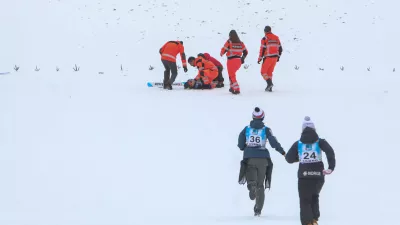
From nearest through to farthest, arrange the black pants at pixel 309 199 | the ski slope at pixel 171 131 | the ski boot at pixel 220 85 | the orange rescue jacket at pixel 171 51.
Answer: the black pants at pixel 309 199 → the ski slope at pixel 171 131 → the orange rescue jacket at pixel 171 51 → the ski boot at pixel 220 85

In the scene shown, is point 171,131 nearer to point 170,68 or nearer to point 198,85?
point 170,68

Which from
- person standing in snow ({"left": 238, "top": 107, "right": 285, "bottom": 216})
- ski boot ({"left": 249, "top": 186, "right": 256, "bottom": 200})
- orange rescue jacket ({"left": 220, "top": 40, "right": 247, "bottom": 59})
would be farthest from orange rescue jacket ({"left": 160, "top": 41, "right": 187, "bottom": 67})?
ski boot ({"left": 249, "top": 186, "right": 256, "bottom": 200})

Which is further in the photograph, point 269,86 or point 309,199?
point 269,86

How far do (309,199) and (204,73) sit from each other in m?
10.1

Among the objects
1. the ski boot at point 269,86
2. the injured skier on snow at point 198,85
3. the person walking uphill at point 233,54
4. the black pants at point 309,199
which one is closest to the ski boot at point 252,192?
the black pants at point 309,199

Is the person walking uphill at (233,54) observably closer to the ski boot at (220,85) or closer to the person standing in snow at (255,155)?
the ski boot at (220,85)

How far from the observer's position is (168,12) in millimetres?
30844

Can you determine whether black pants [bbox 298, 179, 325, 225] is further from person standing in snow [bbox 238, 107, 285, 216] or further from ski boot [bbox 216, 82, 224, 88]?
ski boot [bbox 216, 82, 224, 88]

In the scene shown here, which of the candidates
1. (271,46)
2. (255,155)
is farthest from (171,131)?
(271,46)

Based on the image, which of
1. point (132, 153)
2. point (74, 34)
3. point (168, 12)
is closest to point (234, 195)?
point (132, 153)

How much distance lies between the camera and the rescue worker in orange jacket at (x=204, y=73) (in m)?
17.4

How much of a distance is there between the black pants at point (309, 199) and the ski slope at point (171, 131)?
46 centimetres

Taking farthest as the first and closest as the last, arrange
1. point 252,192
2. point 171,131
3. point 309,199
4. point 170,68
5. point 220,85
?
point 220,85 < point 170,68 < point 171,131 < point 252,192 < point 309,199

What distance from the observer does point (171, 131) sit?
1247cm
